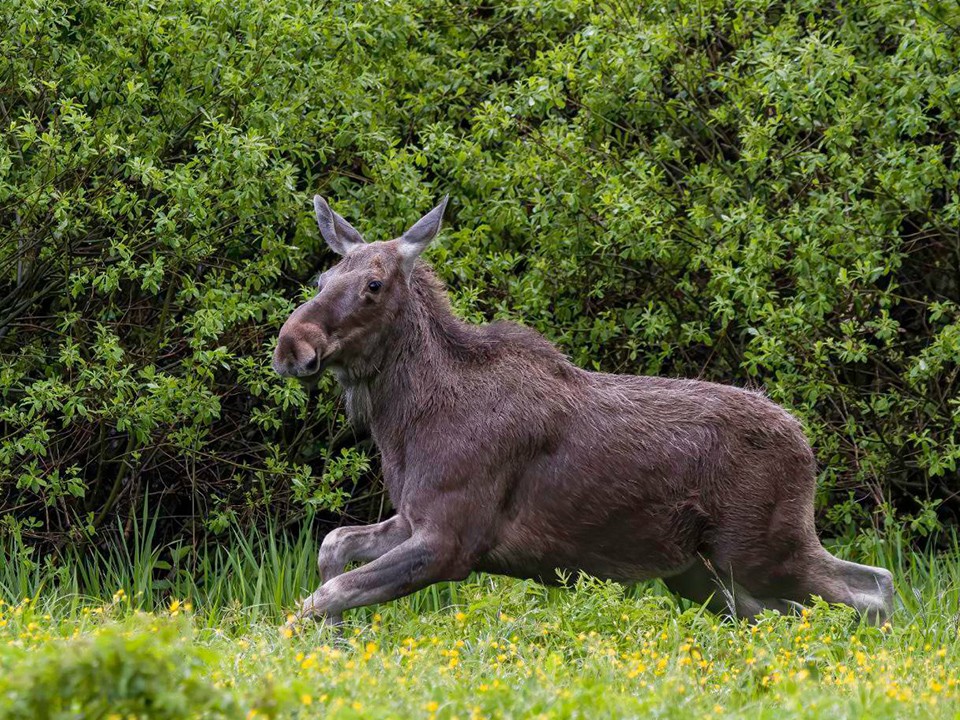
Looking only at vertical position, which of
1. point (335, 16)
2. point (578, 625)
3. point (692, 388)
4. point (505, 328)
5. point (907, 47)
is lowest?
point (578, 625)

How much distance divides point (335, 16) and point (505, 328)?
2605 millimetres

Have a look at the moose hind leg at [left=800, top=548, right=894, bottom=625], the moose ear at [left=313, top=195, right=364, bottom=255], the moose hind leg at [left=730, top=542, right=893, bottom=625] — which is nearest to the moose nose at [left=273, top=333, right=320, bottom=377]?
the moose ear at [left=313, top=195, right=364, bottom=255]

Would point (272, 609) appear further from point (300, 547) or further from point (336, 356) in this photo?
point (336, 356)

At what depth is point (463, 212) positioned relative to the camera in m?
9.76

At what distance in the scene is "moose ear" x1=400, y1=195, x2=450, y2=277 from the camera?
24.6 ft

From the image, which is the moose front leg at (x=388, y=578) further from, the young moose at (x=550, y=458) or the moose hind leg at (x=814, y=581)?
the moose hind leg at (x=814, y=581)

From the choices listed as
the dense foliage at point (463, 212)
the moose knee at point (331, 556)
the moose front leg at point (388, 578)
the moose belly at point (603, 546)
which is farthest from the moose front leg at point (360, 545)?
the dense foliage at point (463, 212)

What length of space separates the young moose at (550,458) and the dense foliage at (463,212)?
4.85 feet

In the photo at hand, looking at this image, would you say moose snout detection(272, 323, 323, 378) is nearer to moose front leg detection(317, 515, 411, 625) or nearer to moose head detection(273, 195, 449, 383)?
moose head detection(273, 195, 449, 383)

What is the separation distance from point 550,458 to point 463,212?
9.25 feet

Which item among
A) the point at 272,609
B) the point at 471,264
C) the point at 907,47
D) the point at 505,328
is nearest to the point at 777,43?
the point at 907,47

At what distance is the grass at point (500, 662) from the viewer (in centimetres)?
401

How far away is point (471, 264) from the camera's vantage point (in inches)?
369

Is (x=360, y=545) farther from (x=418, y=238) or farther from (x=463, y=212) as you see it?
(x=463, y=212)
